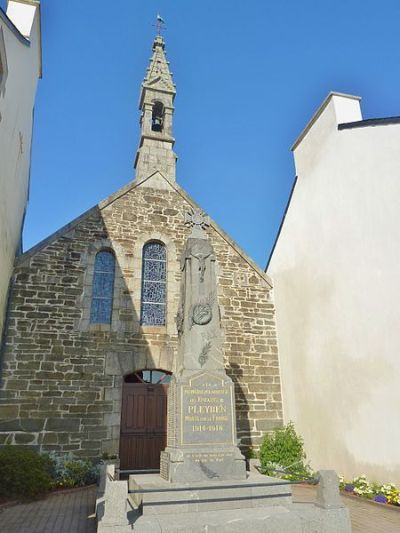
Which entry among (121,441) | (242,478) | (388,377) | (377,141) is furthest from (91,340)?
(377,141)

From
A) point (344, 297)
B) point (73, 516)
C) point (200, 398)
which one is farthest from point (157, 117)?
point (73, 516)

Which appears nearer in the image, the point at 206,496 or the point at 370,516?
the point at 206,496

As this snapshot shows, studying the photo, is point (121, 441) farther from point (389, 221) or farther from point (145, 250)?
point (389, 221)

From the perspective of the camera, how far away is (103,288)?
1105cm

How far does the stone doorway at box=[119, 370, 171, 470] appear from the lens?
9820mm

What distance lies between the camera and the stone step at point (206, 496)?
5.32m

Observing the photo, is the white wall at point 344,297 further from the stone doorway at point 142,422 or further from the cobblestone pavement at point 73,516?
the stone doorway at point 142,422

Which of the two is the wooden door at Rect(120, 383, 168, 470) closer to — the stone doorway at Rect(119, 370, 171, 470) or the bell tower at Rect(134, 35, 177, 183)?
the stone doorway at Rect(119, 370, 171, 470)

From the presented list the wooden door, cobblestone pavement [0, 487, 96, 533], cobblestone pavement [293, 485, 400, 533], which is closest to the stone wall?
the wooden door

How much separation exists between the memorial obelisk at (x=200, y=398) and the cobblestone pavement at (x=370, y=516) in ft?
5.84

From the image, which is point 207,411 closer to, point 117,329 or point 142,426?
point 142,426

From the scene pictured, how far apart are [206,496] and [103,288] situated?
263 inches

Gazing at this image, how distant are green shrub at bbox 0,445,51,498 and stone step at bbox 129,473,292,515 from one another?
102 inches

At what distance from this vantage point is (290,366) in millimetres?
11094
